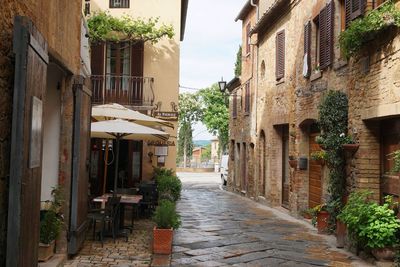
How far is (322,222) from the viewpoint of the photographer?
10195mm

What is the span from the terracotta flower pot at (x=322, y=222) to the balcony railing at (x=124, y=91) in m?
7.34

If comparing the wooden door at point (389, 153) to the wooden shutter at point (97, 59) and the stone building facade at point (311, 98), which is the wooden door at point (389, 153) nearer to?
the stone building facade at point (311, 98)

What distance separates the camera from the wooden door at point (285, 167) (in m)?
15.0

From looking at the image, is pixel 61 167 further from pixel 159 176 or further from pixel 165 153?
pixel 165 153

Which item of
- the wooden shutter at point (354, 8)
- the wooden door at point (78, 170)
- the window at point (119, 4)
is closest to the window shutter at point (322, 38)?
the wooden shutter at point (354, 8)

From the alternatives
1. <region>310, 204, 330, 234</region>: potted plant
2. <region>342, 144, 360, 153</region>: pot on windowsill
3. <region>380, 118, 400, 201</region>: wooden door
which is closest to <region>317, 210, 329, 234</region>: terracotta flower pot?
<region>310, 204, 330, 234</region>: potted plant

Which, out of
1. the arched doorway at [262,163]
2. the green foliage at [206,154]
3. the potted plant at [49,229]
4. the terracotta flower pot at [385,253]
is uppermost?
the green foliage at [206,154]

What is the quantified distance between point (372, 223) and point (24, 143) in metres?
5.34

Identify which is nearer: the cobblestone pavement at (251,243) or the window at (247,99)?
the cobblestone pavement at (251,243)

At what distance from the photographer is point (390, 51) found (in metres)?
7.32

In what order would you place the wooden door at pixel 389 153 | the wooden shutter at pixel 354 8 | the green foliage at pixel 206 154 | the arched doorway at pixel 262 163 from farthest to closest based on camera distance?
the green foliage at pixel 206 154 < the arched doorway at pixel 262 163 < the wooden shutter at pixel 354 8 < the wooden door at pixel 389 153

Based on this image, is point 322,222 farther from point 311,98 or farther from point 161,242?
point 161,242

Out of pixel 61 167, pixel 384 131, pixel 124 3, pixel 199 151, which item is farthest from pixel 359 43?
pixel 199 151

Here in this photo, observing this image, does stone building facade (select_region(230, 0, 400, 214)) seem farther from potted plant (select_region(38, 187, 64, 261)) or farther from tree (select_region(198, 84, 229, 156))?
tree (select_region(198, 84, 229, 156))
